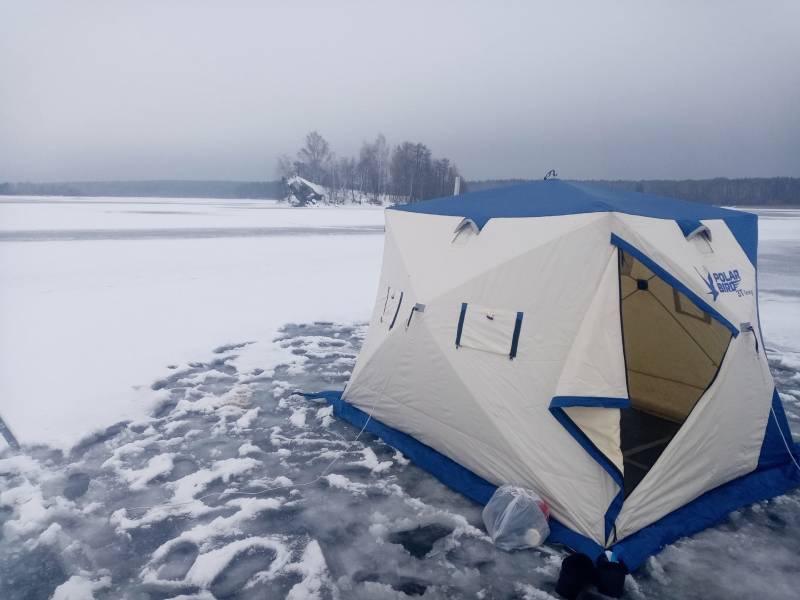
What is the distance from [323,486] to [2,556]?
2.01 metres

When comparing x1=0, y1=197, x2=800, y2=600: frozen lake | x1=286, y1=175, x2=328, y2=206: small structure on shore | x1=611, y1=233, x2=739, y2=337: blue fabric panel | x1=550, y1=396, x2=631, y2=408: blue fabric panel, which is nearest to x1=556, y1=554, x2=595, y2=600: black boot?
x1=0, y1=197, x2=800, y2=600: frozen lake

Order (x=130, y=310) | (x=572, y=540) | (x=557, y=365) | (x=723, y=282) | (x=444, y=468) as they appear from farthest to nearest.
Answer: (x=130, y=310)
(x=444, y=468)
(x=723, y=282)
(x=557, y=365)
(x=572, y=540)

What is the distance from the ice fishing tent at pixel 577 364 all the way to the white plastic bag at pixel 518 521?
0.46 feet

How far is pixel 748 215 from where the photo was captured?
4727 mm

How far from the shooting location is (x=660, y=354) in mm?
4953

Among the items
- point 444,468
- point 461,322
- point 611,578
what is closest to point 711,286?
point 461,322

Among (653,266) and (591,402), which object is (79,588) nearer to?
(591,402)

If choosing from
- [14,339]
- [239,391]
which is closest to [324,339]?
[239,391]

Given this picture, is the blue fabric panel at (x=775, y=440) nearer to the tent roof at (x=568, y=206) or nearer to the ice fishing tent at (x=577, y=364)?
the ice fishing tent at (x=577, y=364)

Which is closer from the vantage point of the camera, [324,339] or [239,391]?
[239,391]

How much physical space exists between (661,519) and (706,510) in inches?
16.5

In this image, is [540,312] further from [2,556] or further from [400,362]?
[2,556]

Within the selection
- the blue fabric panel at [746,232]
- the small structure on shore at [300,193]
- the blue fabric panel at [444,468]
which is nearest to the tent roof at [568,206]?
the blue fabric panel at [746,232]

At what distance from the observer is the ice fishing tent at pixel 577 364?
329 cm
